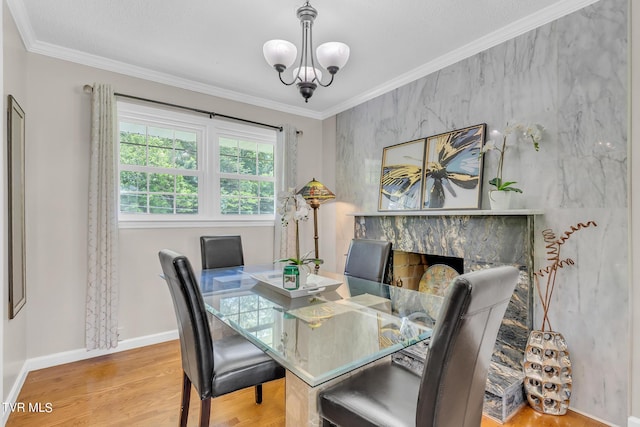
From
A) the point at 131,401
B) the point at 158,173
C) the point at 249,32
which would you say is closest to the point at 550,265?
the point at 249,32

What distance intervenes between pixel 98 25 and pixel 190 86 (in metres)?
1.01

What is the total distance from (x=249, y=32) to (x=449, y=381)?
258 centimetres

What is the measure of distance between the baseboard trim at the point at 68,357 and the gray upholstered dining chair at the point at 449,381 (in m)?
2.11

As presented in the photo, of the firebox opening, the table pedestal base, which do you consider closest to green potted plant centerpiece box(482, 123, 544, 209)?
the firebox opening

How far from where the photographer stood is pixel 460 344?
0.96 metres

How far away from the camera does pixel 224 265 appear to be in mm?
2982

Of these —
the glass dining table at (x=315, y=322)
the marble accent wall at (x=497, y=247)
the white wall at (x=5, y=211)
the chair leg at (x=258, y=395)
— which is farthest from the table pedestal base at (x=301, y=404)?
the white wall at (x=5, y=211)

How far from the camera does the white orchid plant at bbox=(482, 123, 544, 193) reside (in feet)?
7.30

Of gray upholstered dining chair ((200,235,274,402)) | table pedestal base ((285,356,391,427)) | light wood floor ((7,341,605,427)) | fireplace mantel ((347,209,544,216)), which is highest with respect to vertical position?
fireplace mantel ((347,209,544,216))

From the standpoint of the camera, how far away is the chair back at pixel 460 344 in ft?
3.00

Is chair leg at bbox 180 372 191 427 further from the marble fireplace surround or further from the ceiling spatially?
the ceiling

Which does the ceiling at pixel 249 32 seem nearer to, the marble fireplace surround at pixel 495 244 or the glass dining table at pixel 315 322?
the marble fireplace surround at pixel 495 244

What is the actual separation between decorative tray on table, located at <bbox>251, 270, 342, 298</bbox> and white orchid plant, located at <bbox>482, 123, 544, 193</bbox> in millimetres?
1359

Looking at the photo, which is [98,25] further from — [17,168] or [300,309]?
[300,309]
